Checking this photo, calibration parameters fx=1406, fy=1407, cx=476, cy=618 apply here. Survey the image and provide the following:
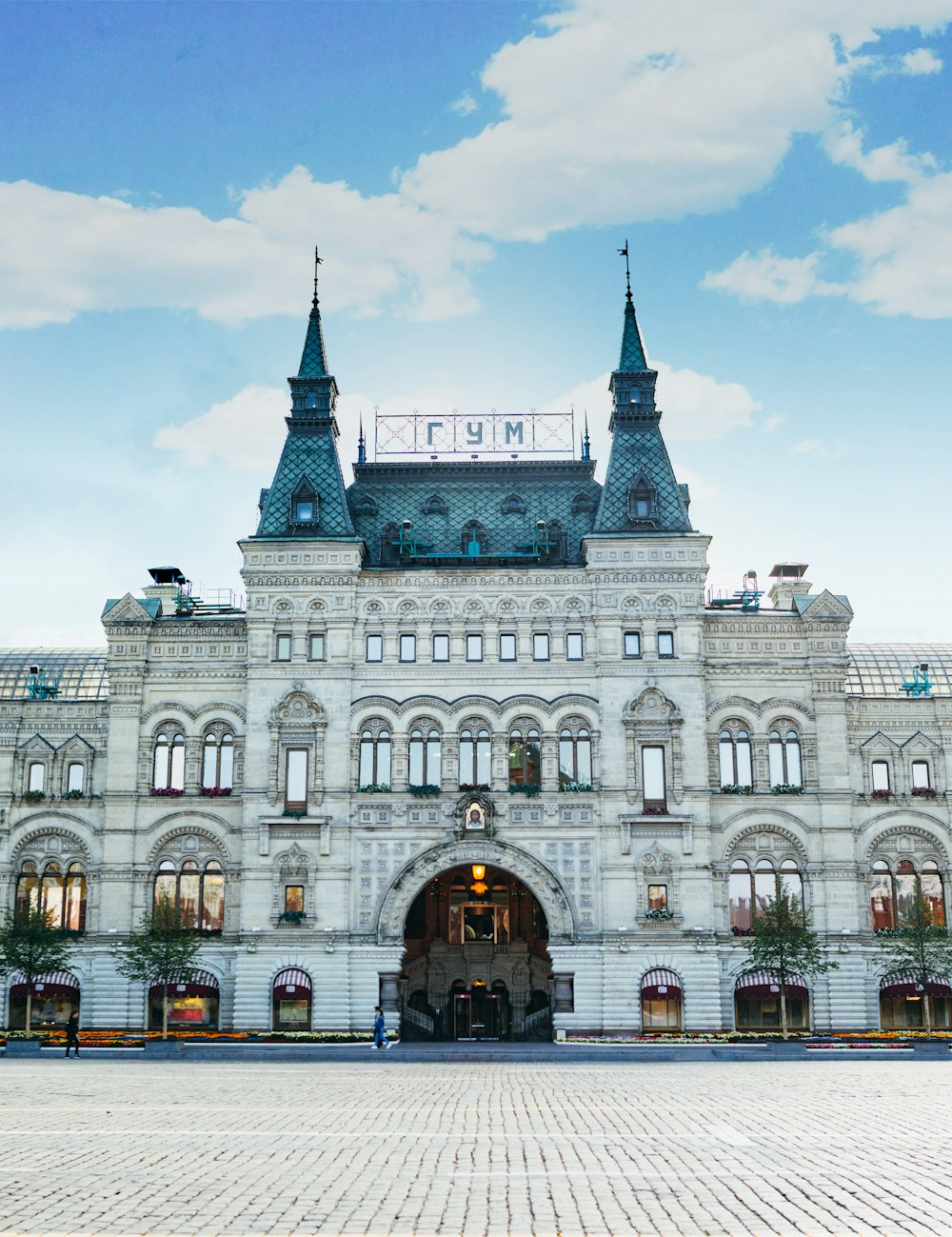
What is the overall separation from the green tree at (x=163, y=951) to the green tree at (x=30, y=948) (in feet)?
10.4

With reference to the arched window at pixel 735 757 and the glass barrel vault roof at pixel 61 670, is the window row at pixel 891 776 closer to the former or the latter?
the arched window at pixel 735 757

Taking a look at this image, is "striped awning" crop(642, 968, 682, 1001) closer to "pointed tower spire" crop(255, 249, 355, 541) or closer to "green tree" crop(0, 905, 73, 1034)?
"pointed tower spire" crop(255, 249, 355, 541)

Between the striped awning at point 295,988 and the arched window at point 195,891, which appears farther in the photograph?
the arched window at point 195,891

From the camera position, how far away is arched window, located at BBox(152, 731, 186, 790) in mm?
66750

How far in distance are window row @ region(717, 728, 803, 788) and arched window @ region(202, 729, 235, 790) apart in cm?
2306

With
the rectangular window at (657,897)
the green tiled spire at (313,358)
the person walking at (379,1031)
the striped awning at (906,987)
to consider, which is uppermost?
the green tiled spire at (313,358)

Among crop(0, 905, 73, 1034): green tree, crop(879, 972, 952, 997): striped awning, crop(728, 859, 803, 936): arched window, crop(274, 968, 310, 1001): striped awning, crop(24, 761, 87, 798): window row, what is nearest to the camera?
crop(0, 905, 73, 1034): green tree

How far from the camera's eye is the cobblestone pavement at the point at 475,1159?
17.5 m

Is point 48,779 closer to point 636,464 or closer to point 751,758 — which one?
point 636,464

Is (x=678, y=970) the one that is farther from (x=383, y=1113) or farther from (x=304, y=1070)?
(x=383, y=1113)

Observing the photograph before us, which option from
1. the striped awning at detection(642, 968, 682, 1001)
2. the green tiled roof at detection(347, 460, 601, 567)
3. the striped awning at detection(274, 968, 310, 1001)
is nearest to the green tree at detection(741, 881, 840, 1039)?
the striped awning at detection(642, 968, 682, 1001)

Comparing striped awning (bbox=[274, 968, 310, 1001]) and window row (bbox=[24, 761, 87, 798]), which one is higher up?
window row (bbox=[24, 761, 87, 798])

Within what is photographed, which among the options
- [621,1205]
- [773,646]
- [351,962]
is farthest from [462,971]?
[621,1205]

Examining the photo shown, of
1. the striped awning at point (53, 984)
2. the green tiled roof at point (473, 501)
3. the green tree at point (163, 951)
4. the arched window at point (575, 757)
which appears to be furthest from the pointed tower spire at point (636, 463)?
the striped awning at point (53, 984)
